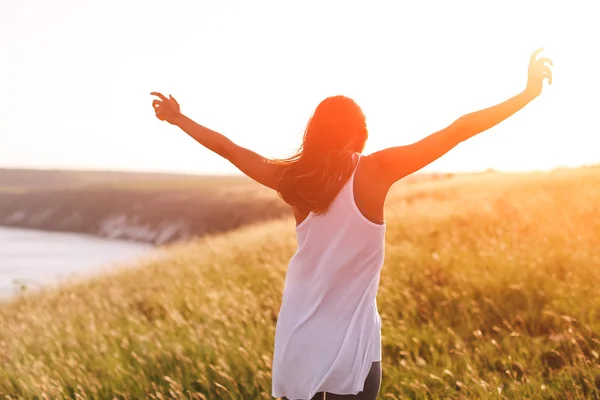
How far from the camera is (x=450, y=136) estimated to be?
2617 mm

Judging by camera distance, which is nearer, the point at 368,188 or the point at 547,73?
the point at 368,188

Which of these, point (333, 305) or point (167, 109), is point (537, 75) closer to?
point (333, 305)

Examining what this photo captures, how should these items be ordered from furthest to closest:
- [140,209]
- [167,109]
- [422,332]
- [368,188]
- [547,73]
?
[140,209] → [422,332] → [167,109] → [547,73] → [368,188]

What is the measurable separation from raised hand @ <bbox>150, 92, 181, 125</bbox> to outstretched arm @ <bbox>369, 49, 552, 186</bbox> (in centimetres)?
115

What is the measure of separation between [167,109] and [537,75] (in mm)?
1871

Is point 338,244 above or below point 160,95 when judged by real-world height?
below

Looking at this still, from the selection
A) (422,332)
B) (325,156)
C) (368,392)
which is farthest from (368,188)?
(422,332)

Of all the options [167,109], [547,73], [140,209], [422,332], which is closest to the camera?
[547,73]

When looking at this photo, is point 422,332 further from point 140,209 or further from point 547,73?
point 140,209

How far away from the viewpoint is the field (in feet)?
15.7

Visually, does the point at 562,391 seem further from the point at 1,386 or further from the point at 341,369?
the point at 1,386

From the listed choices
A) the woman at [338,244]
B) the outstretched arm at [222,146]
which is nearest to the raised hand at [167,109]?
the outstretched arm at [222,146]

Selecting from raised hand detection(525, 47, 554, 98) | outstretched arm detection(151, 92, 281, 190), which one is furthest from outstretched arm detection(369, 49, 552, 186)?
outstretched arm detection(151, 92, 281, 190)

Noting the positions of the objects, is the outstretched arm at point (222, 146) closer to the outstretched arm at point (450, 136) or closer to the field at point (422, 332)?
the outstretched arm at point (450, 136)
